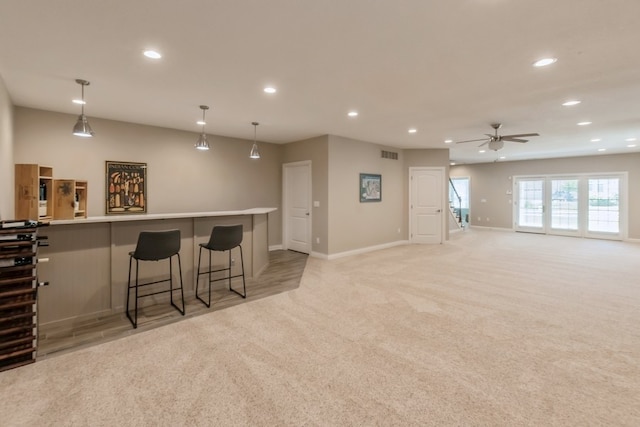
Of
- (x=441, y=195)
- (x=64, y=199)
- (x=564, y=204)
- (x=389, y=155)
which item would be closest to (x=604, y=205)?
(x=564, y=204)

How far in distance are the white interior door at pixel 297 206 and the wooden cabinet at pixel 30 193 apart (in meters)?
4.49

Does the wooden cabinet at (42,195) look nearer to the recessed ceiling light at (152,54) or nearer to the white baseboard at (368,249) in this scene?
the recessed ceiling light at (152,54)

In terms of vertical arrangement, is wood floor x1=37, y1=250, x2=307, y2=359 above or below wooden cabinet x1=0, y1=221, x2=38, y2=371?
below

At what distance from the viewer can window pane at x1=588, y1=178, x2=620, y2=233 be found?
921 cm

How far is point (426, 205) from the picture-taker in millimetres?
8422

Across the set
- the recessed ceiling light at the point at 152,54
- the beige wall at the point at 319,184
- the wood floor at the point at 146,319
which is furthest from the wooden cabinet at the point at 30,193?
the beige wall at the point at 319,184

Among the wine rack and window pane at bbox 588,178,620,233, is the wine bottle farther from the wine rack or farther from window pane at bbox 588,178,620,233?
window pane at bbox 588,178,620,233

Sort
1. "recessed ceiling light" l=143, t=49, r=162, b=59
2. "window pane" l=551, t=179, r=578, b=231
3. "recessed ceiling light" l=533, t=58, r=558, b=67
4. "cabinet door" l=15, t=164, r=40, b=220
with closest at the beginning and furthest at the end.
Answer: "recessed ceiling light" l=143, t=49, r=162, b=59 → "recessed ceiling light" l=533, t=58, r=558, b=67 → "cabinet door" l=15, t=164, r=40, b=220 → "window pane" l=551, t=179, r=578, b=231

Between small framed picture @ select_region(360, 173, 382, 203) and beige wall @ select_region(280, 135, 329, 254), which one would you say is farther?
small framed picture @ select_region(360, 173, 382, 203)

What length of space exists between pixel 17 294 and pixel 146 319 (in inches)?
46.3

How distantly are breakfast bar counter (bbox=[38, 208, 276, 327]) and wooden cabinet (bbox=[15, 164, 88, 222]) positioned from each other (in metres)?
0.46

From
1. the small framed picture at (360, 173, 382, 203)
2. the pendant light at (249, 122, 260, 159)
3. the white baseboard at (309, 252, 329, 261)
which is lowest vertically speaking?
the white baseboard at (309, 252, 329, 261)

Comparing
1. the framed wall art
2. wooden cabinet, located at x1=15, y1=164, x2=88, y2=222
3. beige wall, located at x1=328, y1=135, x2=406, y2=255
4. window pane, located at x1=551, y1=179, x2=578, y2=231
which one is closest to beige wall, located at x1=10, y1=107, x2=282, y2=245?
the framed wall art

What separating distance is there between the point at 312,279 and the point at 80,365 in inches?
122
